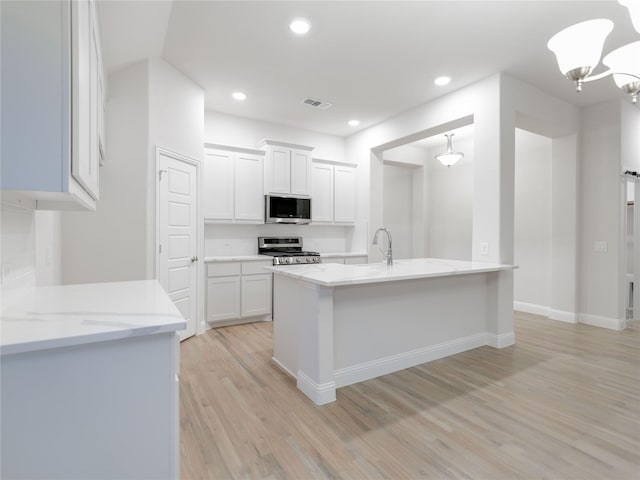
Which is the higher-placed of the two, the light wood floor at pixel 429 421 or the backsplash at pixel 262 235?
the backsplash at pixel 262 235

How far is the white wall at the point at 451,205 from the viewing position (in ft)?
19.5

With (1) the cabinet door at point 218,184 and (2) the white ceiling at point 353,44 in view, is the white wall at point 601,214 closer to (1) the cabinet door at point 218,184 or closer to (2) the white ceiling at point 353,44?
(2) the white ceiling at point 353,44

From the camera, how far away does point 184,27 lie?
2840 millimetres

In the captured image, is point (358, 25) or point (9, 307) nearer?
point (9, 307)

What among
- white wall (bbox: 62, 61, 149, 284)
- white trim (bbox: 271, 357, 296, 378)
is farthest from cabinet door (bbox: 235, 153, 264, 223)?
white trim (bbox: 271, 357, 296, 378)

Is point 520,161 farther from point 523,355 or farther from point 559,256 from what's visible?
point 523,355

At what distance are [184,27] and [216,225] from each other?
8.46 ft

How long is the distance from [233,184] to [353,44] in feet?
7.89

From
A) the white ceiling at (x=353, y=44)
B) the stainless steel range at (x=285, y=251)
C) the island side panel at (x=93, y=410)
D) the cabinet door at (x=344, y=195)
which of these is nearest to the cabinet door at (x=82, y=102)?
the island side panel at (x=93, y=410)

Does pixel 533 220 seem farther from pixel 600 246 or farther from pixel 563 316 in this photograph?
pixel 563 316

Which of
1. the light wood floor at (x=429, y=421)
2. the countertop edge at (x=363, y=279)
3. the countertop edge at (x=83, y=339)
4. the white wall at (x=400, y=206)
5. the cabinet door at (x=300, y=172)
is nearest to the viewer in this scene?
the countertop edge at (x=83, y=339)

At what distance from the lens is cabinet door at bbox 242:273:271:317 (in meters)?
4.45

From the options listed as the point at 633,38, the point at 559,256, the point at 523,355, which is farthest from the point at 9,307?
the point at 559,256

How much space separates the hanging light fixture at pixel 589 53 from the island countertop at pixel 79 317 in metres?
2.49
